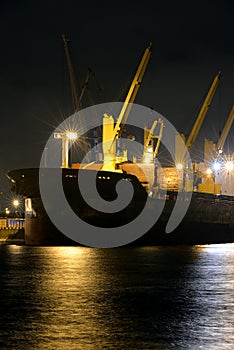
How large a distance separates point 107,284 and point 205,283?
335 cm

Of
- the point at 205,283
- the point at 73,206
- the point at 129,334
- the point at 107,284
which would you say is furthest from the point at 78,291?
the point at 73,206

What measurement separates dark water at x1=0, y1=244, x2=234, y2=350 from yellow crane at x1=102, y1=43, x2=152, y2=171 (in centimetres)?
2858

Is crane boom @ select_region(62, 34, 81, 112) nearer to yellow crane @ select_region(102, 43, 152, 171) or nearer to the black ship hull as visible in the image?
yellow crane @ select_region(102, 43, 152, 171)

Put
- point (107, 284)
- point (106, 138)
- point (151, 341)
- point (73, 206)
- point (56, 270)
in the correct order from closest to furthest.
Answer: point (151, 341) → point (107, 284) → point (56, 270) → point (73, 206) → point (106, 138)

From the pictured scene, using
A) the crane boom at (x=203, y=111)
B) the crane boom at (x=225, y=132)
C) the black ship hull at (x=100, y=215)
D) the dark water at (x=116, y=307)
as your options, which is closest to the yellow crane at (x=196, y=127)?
the crane boom at (x=203, y=111)

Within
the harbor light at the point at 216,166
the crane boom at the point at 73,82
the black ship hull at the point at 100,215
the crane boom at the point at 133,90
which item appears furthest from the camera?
the harbor light at the point at 216,166

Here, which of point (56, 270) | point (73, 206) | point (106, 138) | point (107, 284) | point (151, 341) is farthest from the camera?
point (106, 138)

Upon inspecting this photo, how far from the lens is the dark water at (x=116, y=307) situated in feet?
32.9

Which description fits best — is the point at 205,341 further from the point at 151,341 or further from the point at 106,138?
the point at 106,138

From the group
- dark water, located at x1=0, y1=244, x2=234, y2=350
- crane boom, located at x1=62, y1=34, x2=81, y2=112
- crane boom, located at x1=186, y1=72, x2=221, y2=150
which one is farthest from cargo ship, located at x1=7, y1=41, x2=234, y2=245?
dark water, located at x1=0, y1=244, x2=234, y2=350

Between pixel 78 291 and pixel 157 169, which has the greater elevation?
pixel 157 169

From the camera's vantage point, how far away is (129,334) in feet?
34.4

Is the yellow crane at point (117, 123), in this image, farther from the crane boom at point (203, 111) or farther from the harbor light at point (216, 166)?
the harbor light at point (216, 166)

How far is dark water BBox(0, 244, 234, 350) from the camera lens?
32.9 feet
